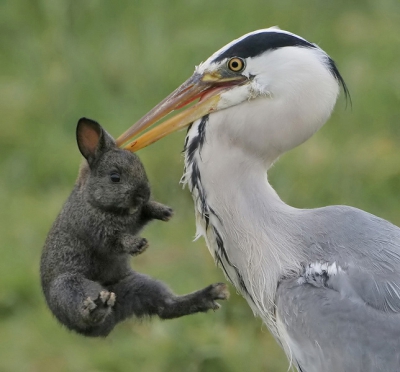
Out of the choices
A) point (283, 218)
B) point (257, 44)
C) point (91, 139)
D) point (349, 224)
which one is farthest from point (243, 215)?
point (91, 139)

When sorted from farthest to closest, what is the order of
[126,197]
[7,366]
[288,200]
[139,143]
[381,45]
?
[381,45] → [288,200] → [7,366] → [139,143] → [126,197]

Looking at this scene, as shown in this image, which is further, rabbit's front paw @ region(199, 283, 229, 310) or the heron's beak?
the heron's beak

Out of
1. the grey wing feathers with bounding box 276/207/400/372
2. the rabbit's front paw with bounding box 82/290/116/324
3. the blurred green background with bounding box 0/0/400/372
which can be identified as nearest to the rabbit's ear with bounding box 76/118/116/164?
the rabbit's front paw with bounding box 82/290/116/324

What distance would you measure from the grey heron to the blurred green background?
144 cm

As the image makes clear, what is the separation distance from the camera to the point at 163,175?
584 cm

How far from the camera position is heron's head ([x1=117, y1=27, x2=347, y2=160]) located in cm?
301

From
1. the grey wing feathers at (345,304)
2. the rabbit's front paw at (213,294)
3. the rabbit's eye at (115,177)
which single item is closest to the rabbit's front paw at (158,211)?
the rabbit's eye at (115,177)

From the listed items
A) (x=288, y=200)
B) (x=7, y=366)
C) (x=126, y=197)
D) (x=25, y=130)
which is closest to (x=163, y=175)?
(x=288, y=200)

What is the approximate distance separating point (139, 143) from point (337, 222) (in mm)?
712

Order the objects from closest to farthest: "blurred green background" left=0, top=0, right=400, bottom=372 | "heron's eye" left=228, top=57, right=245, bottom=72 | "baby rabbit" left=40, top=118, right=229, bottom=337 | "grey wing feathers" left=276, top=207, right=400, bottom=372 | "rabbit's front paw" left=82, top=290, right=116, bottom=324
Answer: "rabbit's front paw" left=82, top=290, right=116, bottom=324
"baby rabbit" left=40, top=118, right=229, bottom=337
"grey wing feathers" left=276, top=207, right=400, bottom=372
"heron's eye" left=228, top=57, right=245, bottom=72
"blurred green background" left=0, top=0, right=400, bottom=372

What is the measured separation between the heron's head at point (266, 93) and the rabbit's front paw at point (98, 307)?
0.62m

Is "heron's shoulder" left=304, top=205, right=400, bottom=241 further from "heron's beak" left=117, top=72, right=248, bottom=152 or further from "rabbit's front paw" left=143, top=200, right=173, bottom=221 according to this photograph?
"rabbit's front paw" left=143, top=200, right=173, bottom=221

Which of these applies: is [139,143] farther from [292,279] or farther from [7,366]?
[7,366]

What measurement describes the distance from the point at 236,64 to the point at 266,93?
14 cm
